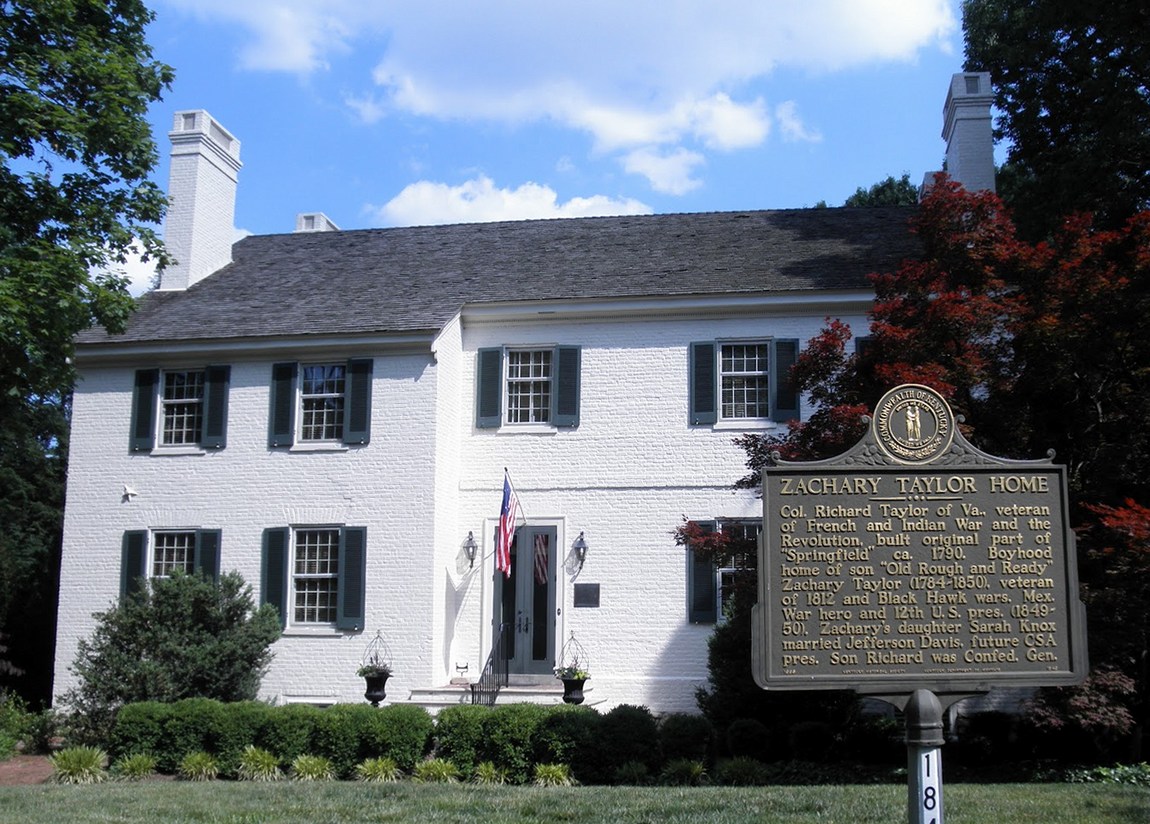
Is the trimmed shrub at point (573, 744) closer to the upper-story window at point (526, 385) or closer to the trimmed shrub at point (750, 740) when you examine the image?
the trimmed shrub at point (750, 740)

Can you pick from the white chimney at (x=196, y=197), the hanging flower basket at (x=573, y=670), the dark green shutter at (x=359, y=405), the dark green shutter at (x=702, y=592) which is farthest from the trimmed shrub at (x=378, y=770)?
the white chimney at (x=196, y=197)

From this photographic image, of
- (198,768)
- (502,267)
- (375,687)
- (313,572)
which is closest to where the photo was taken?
(198,768)

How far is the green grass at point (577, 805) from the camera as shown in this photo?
9242 millimetres

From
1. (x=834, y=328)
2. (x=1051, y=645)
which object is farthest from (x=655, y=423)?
(x=1051, y=645)

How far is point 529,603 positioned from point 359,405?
412 cm

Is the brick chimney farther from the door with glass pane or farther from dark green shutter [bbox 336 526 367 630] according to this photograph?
dark green shutter [bbox 336 526 367 630]

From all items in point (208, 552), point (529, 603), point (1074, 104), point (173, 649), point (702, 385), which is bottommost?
point (173, 649)

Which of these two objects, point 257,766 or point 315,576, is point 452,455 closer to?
point 315,576

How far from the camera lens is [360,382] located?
18.6 m

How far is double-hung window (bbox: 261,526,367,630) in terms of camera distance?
1819 centimetres

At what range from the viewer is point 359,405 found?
1856cm

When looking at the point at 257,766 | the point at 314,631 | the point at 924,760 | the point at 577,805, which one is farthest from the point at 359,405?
the point at 924,760

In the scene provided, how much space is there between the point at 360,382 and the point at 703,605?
251 inches

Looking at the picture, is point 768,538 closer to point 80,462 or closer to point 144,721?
point 144,721
